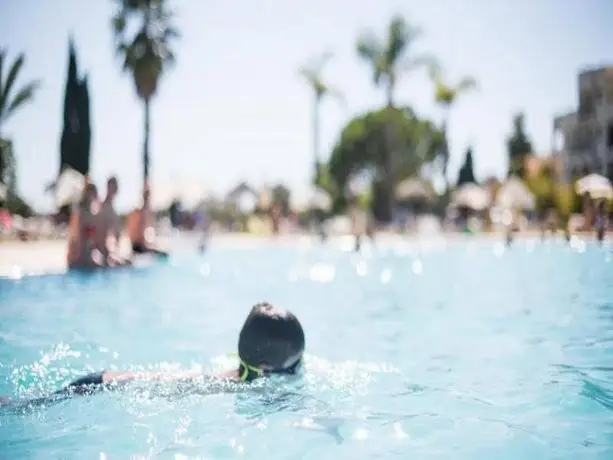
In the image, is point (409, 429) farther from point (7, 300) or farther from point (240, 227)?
point (240, 227)

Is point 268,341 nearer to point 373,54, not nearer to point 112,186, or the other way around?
point 112,186

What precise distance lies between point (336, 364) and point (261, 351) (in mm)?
2000

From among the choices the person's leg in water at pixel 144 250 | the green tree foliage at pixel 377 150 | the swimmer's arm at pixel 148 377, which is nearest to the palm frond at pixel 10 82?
the person's leg in water at pixel 144 250

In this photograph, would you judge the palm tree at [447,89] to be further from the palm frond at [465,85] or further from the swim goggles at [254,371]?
the swim goggles at [254,371]

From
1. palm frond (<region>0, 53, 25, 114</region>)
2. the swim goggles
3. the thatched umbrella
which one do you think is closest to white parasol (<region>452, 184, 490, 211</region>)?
the thatched umbrella

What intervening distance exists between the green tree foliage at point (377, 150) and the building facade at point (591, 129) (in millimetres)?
15848

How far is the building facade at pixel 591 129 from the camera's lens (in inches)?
1538

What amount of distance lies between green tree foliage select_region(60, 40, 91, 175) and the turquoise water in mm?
26477

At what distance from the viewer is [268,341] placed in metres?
4.56

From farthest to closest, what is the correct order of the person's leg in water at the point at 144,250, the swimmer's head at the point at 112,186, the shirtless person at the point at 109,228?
the person's leg in water at the point at 144,250
the shirtless person at the point at 109,228
the swimmer's head at the point at 112,186

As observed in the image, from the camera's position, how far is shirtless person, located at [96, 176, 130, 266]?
42.0 ft

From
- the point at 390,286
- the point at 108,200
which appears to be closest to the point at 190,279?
the point at 108,200

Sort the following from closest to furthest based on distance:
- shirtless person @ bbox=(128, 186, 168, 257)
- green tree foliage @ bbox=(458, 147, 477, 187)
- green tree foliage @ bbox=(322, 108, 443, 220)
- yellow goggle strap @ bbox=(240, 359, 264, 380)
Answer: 1. yellow goggle strap @ bbox=(240, 359, 264, 380)
2. shirtless person @ bbox=(128, 186, 168, 257)
3. green tree foliage @ bbox=(322, 108, 443, 220)
4. green tree foliage @ bbox=(458, 147, 477, 187)

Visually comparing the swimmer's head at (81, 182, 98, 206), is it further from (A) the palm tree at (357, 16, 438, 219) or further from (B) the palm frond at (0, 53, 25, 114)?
(A) the palm tree at (357, 16, 438, 219)
